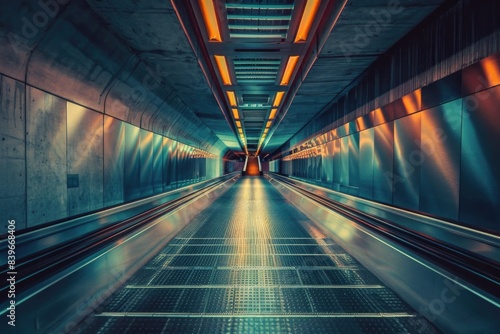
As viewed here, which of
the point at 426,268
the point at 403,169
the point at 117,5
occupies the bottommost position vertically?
the point at 426,268

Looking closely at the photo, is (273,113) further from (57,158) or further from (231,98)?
(57,158)

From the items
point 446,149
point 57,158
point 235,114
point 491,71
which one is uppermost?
point 235,114

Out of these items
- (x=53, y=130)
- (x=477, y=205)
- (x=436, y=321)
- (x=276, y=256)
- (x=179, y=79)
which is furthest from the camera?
(x=179, y=79)

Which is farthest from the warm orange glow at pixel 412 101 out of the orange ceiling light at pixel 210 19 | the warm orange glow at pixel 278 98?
the warm orange glow at pixel 278 98

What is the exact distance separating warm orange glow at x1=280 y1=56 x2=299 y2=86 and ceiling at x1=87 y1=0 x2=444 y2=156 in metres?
0.03

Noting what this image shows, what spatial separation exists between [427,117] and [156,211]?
710 centimetres

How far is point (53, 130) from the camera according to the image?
5.32 metres

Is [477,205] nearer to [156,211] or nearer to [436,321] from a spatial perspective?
[436,321]

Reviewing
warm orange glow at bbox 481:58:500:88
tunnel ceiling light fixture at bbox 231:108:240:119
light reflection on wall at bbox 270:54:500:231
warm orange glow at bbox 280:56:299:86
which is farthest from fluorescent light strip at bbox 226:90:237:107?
warm orange glow at bbox 481:58:500:88

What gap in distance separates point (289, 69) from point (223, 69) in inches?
89.1

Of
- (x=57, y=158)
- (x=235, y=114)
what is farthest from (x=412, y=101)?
(x=235, y=114)

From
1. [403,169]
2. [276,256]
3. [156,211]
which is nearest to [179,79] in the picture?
[156,211]

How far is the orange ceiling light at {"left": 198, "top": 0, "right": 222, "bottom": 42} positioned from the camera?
200 inches

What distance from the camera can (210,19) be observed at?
5.55 meters
